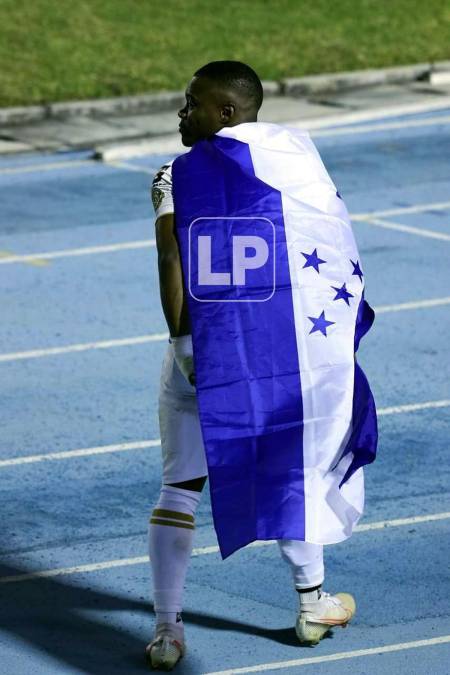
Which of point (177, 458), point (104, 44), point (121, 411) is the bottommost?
point (104, 44)

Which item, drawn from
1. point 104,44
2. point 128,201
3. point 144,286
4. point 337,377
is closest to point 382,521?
point 337,377

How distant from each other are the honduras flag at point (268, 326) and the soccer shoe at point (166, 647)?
41 cm

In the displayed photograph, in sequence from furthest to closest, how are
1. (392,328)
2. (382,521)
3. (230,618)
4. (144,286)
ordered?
(144,286) < (392,328) < (382,521) < (230,618)

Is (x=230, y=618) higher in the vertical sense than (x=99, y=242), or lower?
higher

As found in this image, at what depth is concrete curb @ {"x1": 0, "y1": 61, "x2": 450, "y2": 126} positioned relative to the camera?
19.0 meters

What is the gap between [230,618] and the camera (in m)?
5.98

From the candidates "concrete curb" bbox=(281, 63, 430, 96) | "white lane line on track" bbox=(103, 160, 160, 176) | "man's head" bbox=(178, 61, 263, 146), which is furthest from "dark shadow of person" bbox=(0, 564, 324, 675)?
"concrete curb" bbox=(281, 63, 430, 96)

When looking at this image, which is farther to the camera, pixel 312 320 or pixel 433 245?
pixel 433 245

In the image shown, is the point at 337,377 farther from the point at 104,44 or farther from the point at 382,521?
the point at 104,44

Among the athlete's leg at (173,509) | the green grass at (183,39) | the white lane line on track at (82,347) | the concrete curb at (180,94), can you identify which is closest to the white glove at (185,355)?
the athlete's leg at (173,509)

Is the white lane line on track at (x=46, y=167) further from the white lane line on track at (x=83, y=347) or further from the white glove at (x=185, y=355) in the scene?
the white glove at (x=185, y=355)

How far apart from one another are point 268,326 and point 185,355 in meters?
0.31

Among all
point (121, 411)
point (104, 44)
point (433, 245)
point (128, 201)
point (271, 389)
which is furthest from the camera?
point (104, 44)

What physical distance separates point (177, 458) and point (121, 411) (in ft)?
10.3
